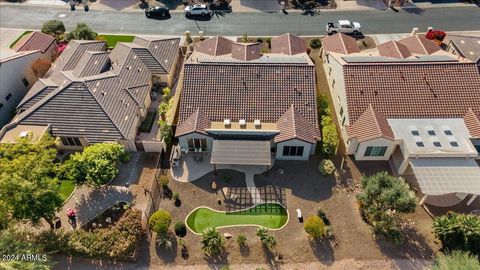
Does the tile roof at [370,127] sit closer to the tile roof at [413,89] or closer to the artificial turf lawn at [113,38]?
the tile roof at [413,89]

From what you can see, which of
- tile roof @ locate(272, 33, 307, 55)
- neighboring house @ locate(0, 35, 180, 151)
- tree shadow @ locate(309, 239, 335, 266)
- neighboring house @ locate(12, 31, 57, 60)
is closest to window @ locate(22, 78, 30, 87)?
neighboring house @ locate(0, 35, 180, 151)

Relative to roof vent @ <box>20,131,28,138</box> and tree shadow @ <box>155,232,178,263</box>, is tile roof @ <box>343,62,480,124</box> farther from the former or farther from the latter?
roof vent @ <box>20,131,28,138</box>

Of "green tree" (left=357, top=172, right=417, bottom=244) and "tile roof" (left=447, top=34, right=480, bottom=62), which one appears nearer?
"green tree" (left=357, top=172, right=417, bottom=244)

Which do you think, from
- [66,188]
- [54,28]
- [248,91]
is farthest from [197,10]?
[66,188]

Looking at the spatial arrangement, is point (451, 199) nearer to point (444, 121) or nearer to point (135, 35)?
point (444, 121)

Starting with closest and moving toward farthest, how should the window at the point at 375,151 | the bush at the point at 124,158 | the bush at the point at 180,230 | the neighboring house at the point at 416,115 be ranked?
the bush at the point at 180,230
the neighboring house at the point at 416,115
the window at the point at 375,151
the bush at the point at 124,158

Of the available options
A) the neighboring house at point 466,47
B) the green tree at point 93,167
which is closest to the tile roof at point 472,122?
the neighboring house at point 466,47

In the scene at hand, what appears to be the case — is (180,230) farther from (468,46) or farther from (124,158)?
(468,46)
